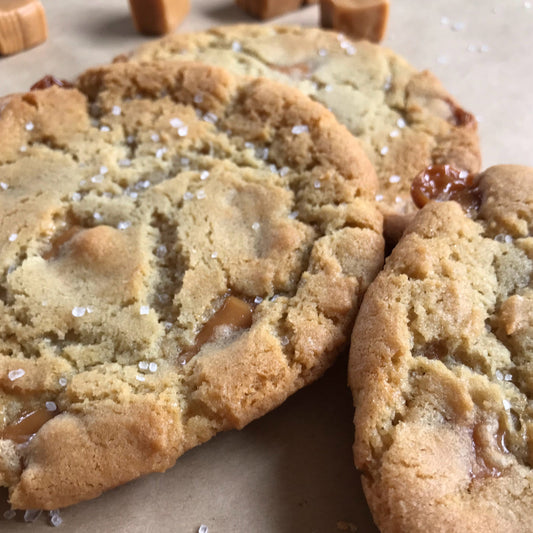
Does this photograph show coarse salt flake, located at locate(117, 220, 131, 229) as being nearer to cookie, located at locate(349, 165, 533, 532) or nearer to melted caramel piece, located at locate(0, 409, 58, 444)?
melted caramel piece, located at locate(0, 409, 58, 444)

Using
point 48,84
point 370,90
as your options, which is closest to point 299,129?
point 370,90

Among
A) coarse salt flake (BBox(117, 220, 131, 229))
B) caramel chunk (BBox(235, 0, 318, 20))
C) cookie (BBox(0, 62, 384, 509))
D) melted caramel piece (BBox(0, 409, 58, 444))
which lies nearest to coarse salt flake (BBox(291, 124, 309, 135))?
cookie (BBox(0, 62, 384, 509))

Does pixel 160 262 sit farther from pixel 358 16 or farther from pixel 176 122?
pixel 358 16

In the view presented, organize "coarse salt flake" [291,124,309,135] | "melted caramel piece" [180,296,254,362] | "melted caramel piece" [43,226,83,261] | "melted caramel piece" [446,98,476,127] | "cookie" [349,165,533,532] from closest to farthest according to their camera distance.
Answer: "cookie" [349,165,533,532]
"melted caramel piece" [180,296,254,362]
"melted caramel piece" [43,226,83,261]
"coarse salt flake" [291,124,309,135]
"melted caramel piece" [446,98,476,127]

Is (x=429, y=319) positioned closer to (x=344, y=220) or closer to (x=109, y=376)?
(x=344, y=220)

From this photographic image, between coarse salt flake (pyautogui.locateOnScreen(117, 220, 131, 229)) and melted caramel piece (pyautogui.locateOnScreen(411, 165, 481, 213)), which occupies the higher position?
melted caramel piece (pyautogui.locateOnScreen(411, 165, 481, 213))

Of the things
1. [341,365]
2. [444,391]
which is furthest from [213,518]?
[444,391]
